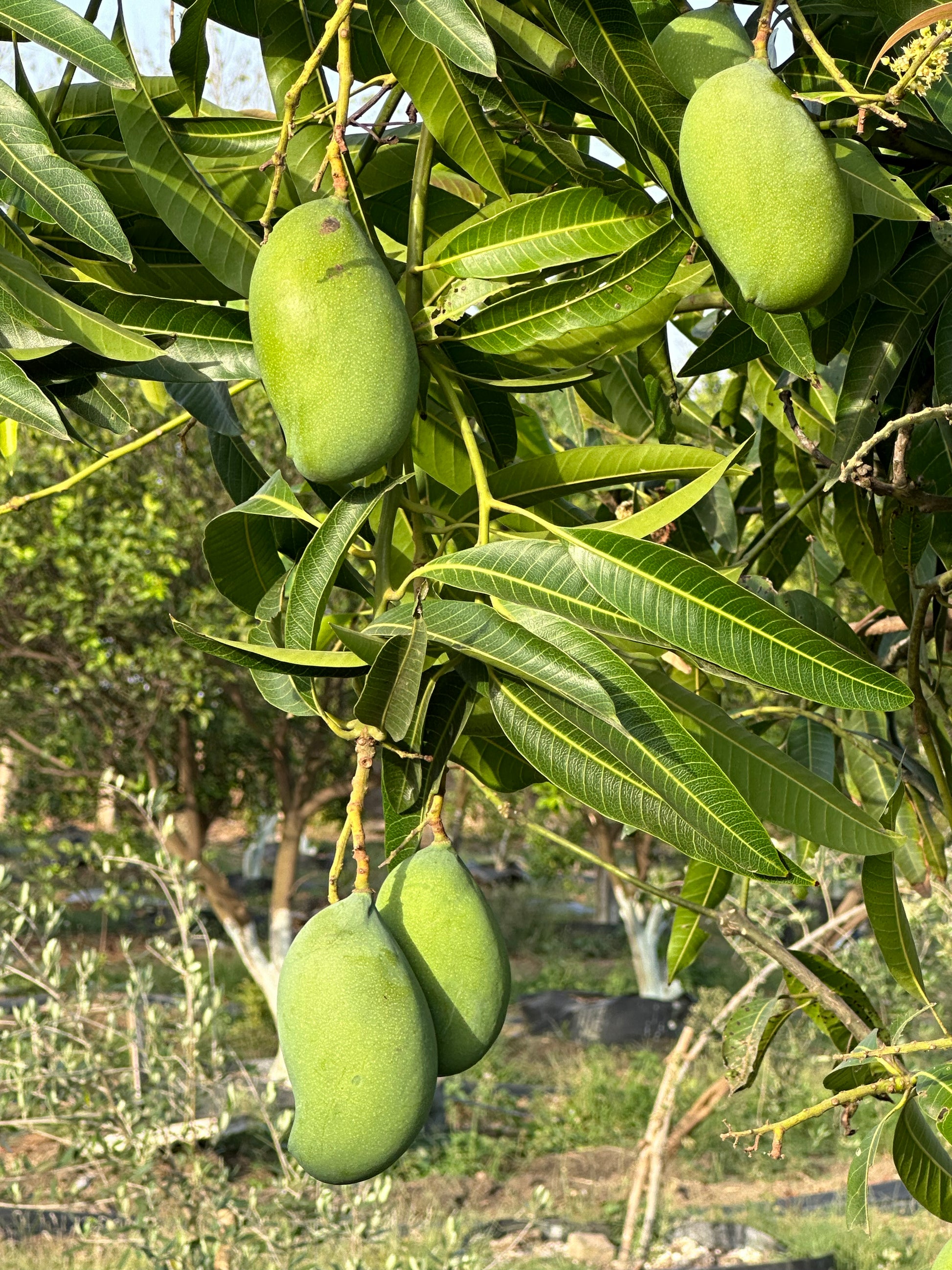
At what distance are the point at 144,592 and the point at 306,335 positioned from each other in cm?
650

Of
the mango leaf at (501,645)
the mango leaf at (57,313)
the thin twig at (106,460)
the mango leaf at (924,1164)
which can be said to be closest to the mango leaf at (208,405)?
the thin twig at (106,460)

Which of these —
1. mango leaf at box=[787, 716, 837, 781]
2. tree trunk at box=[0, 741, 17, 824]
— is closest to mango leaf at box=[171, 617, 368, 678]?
mango leaf at box=[787, 716, 837, 781]

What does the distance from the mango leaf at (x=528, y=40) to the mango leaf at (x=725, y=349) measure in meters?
0.20

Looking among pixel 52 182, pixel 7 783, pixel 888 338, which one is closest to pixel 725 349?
pixel 888 338

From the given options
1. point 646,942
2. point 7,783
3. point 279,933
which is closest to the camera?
point 279,933

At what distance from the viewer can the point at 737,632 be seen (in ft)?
1.95

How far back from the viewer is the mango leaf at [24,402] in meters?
0.64

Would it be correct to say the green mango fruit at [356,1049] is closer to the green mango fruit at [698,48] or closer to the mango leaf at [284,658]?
the mango leaf at [284,658]

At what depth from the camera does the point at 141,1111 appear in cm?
325

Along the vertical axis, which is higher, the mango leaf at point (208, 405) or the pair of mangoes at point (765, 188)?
the pair of mangoes at point (765, 188)

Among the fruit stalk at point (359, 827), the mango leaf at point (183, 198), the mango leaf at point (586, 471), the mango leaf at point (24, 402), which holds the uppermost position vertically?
the mango leaf at point (183, 198)

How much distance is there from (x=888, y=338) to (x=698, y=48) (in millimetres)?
235

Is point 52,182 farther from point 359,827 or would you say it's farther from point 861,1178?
point 861,1178

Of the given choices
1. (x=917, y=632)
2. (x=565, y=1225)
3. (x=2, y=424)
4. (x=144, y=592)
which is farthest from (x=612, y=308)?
(x=144, y=592)
